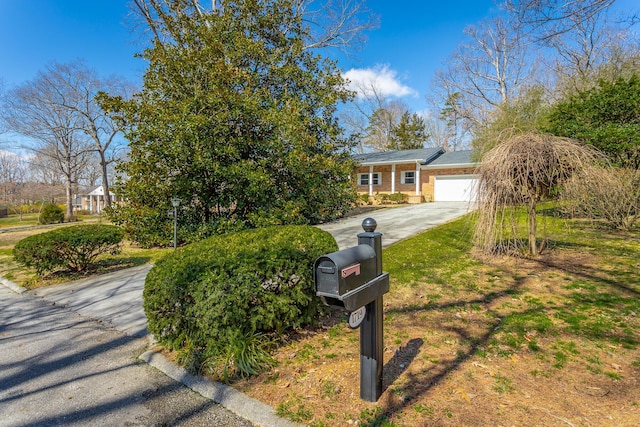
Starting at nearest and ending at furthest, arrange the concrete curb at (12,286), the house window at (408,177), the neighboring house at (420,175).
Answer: the concrete curb at (12,286), the neighboring house at (420,175), the house window at (408,177)

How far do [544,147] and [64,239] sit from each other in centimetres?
874

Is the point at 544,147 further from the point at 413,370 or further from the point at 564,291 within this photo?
the point at 413,370

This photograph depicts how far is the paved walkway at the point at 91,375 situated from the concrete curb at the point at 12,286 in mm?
879

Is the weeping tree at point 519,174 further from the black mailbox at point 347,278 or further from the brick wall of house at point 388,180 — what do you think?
the brick wall of house at point 388,180

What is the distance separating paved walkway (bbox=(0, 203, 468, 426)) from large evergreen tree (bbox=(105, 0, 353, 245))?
14.3 ft

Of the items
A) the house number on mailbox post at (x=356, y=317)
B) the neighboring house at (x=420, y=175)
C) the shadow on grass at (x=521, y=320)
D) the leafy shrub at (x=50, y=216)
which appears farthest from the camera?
the leafy shrub at (x=50, y=216)

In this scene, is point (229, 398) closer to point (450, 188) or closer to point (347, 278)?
point (347, 278)

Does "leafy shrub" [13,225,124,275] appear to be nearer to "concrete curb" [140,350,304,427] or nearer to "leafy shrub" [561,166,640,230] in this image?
"concrete curb" [140,350,304,427]

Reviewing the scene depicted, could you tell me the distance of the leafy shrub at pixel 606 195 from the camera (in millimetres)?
5008

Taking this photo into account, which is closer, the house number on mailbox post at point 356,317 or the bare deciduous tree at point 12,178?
the house number on mailbox post at point 356,317

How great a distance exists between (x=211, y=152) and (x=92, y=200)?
4171 cm

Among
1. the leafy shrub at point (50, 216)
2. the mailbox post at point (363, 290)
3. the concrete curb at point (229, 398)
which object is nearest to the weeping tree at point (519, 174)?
the mailbox post at point (363, 290)

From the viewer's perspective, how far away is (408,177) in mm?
22703

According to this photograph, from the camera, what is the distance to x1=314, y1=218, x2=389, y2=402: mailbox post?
193cm
